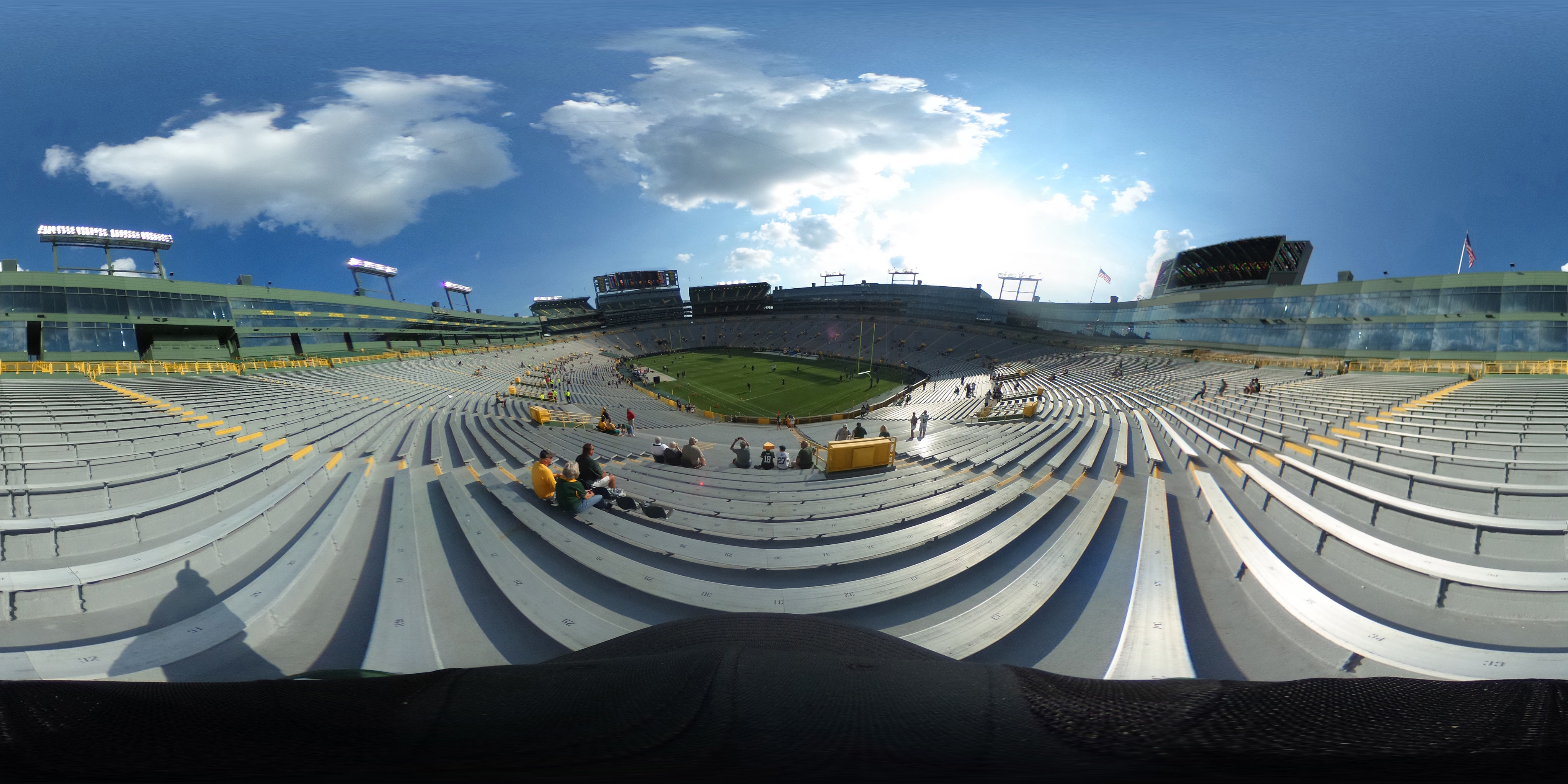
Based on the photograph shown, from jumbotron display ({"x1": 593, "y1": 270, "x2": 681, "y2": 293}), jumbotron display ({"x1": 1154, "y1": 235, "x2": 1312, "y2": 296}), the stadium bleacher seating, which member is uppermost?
jumbotron display ({"x1": 593, "y1": 270, "x2": 681, "y2": 293})

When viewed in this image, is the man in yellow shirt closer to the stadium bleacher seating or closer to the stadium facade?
the stadium bleacher seating

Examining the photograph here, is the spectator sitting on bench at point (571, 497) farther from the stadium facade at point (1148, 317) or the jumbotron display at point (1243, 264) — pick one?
the jumbotron display at point (1243, 264)

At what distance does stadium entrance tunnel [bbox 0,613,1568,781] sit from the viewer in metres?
1.11

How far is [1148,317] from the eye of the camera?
4003cm

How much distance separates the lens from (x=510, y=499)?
14.2 feet

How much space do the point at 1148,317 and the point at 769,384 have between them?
3393 centimetres

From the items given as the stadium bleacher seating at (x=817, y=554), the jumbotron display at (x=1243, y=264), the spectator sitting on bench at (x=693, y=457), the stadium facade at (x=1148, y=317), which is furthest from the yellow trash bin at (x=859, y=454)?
the jumbotron display at (x=1243, y=264)

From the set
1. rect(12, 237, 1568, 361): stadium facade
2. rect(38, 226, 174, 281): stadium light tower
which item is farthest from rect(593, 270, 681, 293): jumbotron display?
rect(38, 226, 174, 281): stadium light tower

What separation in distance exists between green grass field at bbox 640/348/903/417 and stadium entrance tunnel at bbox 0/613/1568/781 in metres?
24.5

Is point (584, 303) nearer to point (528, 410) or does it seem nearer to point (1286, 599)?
point (528, 410)

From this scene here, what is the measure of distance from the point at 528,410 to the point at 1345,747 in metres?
16.7

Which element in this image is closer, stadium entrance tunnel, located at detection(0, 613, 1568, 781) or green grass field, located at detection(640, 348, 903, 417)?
stadium entrance tunnel, located at detection(0, 613, 1568, 781)

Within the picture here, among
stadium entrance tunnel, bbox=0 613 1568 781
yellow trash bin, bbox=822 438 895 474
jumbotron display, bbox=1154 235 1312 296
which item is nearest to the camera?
stadium entrance tunnel, bbox=0 613 1568 781

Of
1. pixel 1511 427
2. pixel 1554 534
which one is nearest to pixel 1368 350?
pixel 1511 427
